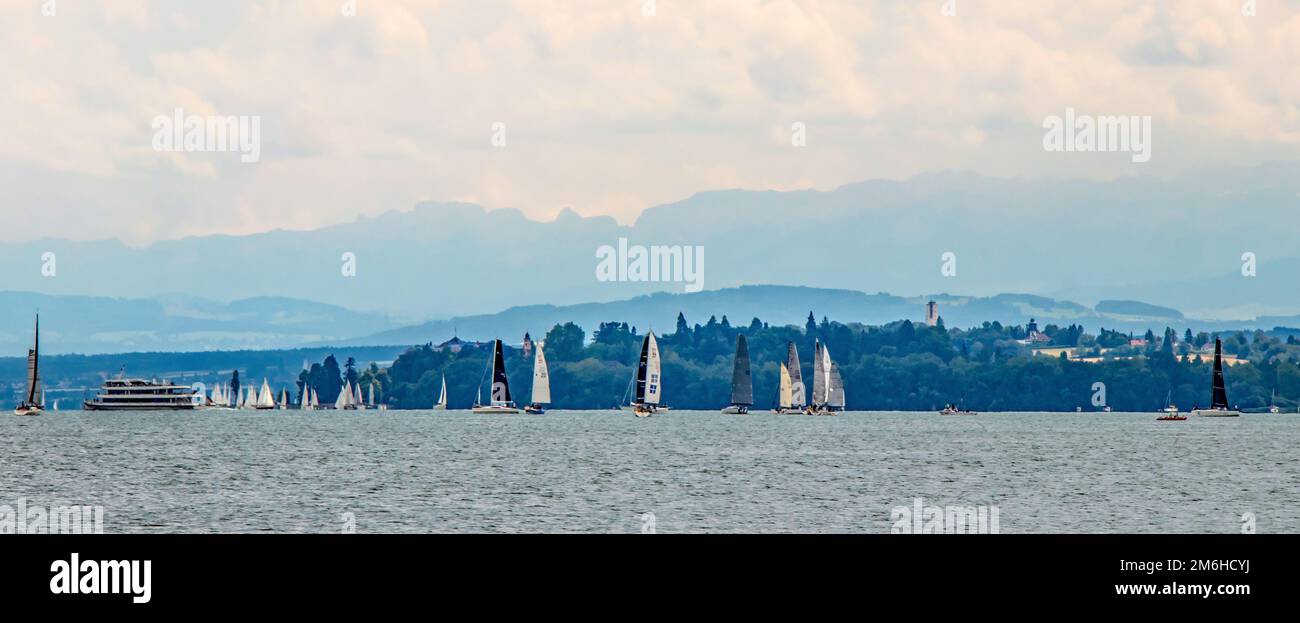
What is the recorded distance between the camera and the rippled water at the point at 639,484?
2608 inches

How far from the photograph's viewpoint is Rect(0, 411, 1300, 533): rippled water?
66.2 meters

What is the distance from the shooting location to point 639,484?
3450 inches

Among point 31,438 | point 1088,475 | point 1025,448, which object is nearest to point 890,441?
point 1025,448

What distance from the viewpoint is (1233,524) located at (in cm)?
6938

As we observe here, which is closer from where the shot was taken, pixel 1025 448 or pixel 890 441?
pixel 1025 448
